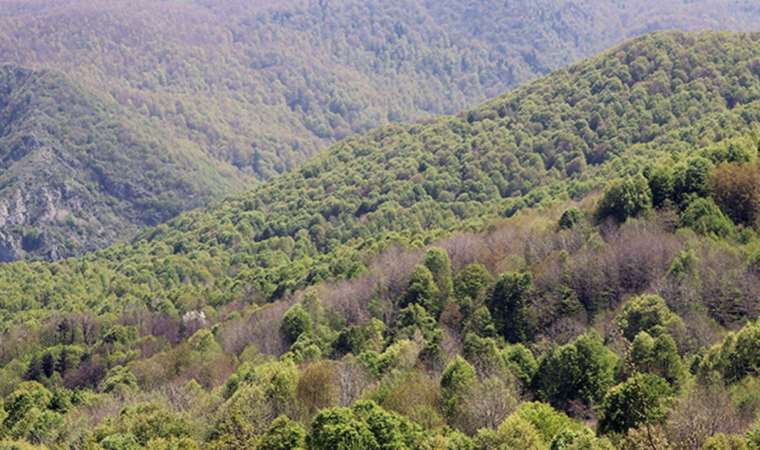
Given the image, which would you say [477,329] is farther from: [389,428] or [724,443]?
[724,443]

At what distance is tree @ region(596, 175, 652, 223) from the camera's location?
69.8 m

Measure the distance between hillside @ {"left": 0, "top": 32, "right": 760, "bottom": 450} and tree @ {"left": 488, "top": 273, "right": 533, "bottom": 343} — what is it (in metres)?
0.14

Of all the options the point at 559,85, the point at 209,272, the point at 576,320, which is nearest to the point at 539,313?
the point at 576,320

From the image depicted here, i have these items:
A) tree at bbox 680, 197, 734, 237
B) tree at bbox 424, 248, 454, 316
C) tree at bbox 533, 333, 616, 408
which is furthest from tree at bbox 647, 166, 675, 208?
tree at bbox 533, 333, 616, 408

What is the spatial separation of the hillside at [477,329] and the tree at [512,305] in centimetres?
14

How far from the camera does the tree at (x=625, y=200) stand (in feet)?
229

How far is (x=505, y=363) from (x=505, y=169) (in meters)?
103

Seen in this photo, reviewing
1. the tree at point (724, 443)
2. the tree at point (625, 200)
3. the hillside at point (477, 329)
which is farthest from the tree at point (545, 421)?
the tree at point (625, 200)

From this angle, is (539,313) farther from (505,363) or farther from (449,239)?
(449,239)

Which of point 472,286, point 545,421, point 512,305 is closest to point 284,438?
point 545,421

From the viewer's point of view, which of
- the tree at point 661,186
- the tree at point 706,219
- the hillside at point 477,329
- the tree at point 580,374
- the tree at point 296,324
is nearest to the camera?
the hillside at point 477,329

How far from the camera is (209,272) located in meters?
146

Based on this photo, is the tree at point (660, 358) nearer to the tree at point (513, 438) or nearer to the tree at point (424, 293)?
the tree at point (513, 438)

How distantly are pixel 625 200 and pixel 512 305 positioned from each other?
14146mm
